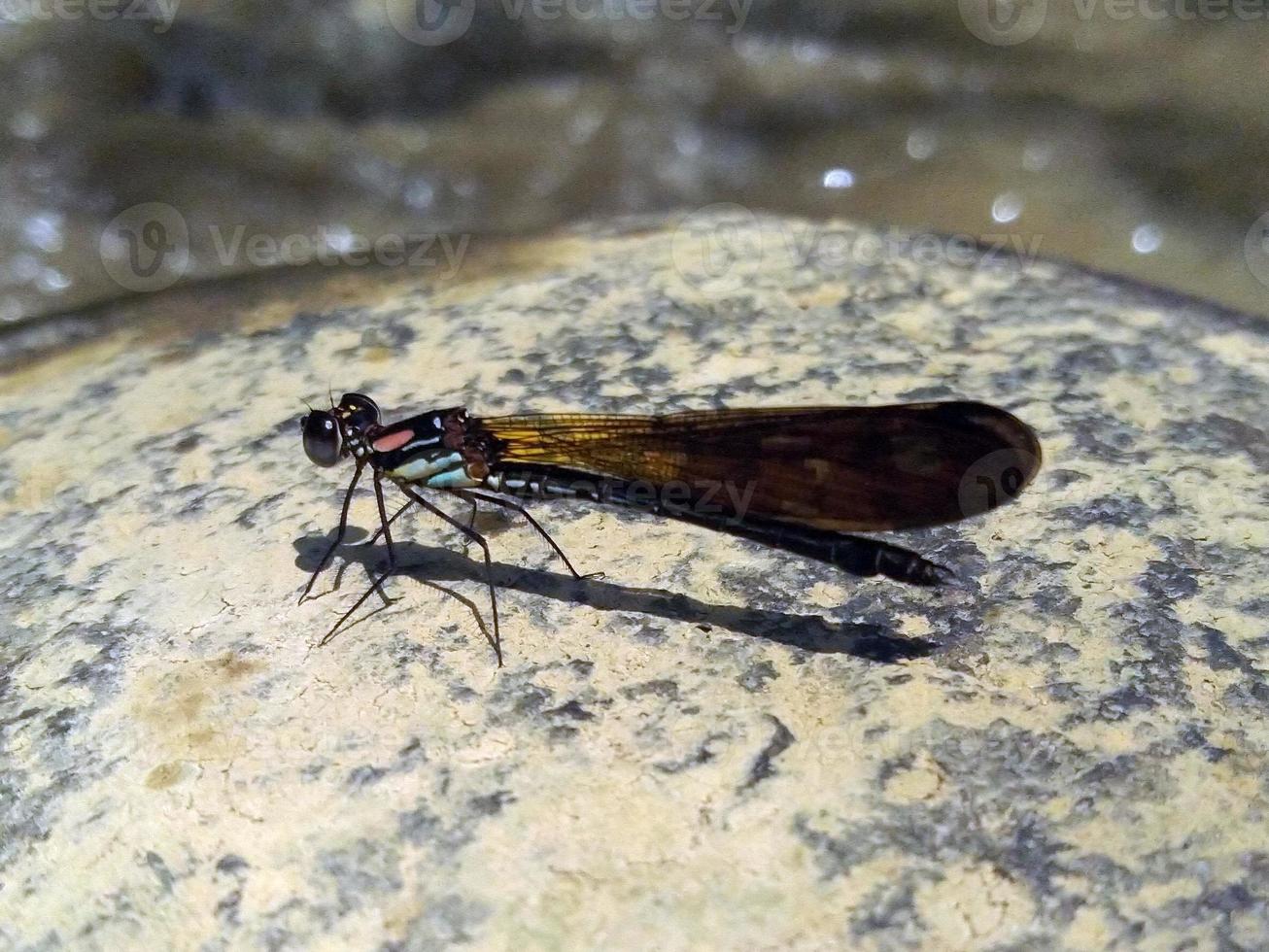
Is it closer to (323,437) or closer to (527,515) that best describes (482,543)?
(527,515)

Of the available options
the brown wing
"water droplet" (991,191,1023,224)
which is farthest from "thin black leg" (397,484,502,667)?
"water droplet" (991,191,1023,224)

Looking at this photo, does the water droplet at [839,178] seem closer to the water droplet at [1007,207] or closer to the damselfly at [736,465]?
the water droplet at [1007,207]

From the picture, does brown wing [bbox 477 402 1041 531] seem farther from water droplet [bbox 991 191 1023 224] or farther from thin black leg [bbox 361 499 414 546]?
water droplet [bbox 991 191 1023 224]

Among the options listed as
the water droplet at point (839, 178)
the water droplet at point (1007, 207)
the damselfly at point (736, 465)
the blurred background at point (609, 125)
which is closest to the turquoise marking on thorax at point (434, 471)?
the damselfly at point (736, 465)

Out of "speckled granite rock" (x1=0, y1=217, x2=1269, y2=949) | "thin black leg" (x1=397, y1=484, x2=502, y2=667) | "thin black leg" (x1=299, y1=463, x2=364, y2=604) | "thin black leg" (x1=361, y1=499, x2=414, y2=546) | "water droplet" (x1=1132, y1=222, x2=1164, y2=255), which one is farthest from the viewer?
"water droplet" (x1=1132, y1=222, x2=1164, y2=255)

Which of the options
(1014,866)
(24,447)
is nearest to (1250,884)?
(1014,866)

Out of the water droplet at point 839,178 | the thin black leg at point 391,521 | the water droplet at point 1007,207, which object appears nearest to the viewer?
the thin black leg at point 391,521

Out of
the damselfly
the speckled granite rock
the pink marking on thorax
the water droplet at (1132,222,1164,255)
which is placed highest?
the pink marking on thorax
